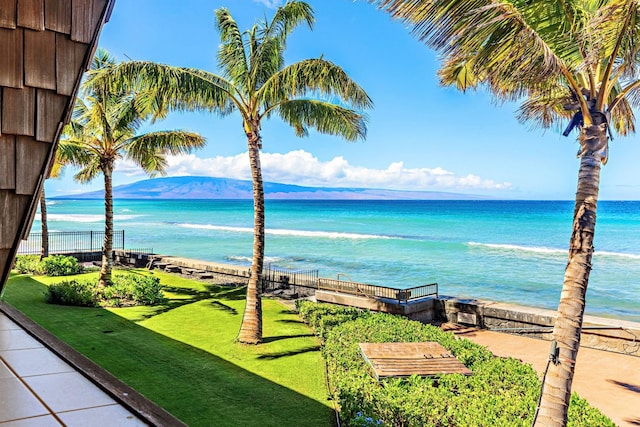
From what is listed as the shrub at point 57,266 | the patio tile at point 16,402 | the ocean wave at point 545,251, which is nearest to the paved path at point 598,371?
the patio tile at point 16,402

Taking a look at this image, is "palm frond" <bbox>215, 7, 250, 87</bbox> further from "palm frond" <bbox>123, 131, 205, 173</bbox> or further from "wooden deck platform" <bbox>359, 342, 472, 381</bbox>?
"wooden deck platform" <bbox>359, 342, 472, 381</bbox>

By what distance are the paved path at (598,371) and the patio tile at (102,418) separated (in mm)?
7450

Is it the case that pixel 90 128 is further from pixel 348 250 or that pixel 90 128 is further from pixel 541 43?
pixel 348 250

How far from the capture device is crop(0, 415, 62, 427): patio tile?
5.58 ft

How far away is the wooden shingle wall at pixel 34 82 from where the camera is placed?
4.62ft


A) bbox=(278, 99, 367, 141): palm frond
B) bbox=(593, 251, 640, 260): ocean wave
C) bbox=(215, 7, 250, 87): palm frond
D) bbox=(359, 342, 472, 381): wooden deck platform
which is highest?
bbox=(215, 7, 250, 87): palm frond

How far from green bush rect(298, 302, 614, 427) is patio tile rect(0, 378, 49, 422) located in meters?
3.53

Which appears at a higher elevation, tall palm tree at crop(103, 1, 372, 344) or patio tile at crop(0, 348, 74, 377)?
tall palm tree at crop(103, 1, 372, 344)

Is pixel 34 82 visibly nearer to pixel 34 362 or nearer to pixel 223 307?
pixel 34 362

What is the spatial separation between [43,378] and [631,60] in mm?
5258

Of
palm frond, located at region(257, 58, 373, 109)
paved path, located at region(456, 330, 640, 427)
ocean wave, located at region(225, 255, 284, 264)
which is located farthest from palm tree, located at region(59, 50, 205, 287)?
ocean wave, located at region(225, 255, 284, 264)

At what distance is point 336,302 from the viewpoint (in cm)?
1230

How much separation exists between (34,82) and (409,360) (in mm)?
6382

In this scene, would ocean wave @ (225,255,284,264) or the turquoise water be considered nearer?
the turquoise water
